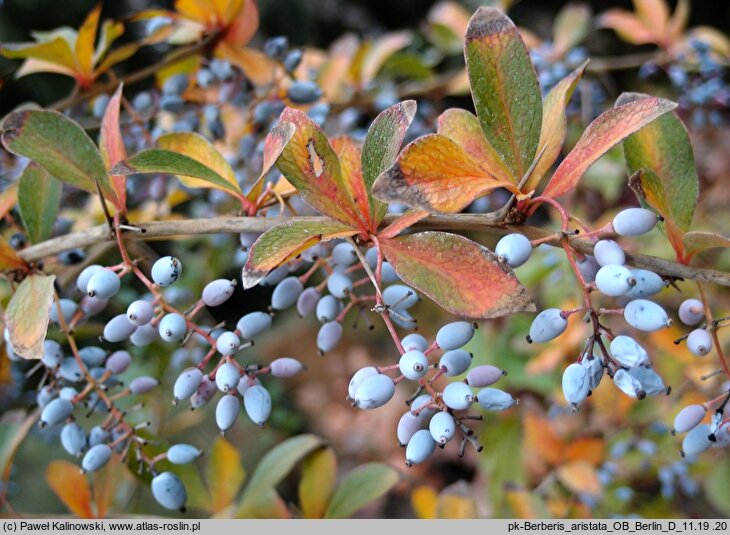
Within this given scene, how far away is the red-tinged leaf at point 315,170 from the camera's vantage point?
0.44 m

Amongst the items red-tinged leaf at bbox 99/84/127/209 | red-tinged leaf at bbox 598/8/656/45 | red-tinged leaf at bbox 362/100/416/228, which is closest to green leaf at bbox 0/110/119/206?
red-tinged leaf at bbox 99/84/127/209

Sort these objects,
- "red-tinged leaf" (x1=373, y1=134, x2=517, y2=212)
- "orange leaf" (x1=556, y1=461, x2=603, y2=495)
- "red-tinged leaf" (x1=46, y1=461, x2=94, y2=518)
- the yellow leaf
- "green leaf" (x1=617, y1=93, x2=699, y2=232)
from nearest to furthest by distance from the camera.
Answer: "red-tinged leaf" (x1=373, y1=134, x2=517, y2=212) → "green leaf" (x1=617, y1=93, x2=699, y2=232) → "red-tinged leaf" (x1=46, y1=461, x2=94, y2=518) → the yellow leaf → "orange leaf" (x1=556, y1=461, x2=603, y2=495)

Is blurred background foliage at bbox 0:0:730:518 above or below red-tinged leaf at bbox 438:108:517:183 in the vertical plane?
below

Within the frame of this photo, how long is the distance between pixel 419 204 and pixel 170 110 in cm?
52

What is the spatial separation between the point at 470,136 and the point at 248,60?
15.2 inches

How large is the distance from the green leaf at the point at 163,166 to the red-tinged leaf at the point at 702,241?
34cm

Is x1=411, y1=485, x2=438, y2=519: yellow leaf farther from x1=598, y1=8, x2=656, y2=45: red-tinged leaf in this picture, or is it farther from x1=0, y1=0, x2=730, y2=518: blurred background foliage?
x1=598, y1=8, x2=656, y2=45: red-tinged leaf

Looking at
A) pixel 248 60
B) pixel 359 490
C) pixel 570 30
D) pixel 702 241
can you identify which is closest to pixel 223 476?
pixel 359 490

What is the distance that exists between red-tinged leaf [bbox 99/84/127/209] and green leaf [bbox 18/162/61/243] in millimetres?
79

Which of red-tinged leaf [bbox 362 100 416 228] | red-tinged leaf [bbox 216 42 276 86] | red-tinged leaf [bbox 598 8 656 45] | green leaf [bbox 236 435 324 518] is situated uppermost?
red-tinged leaf [bbox 362 100 416 228]

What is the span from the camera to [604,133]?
0.42m

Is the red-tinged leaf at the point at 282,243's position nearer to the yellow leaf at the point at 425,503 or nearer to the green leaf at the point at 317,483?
the green leaf at the point at 317,483

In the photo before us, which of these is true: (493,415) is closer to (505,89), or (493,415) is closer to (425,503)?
(425,503)

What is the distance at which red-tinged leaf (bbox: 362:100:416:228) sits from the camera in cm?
44
